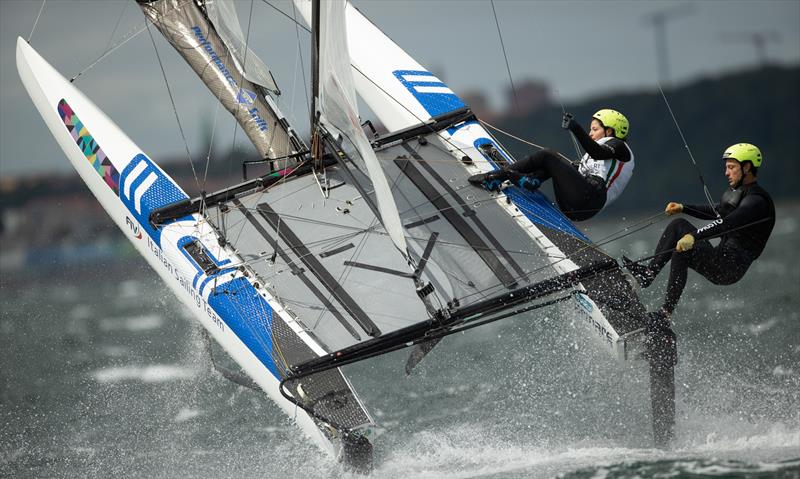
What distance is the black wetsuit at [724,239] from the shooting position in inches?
201

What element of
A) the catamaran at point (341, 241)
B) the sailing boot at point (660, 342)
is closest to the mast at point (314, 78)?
the catamaran at point (341, 241)

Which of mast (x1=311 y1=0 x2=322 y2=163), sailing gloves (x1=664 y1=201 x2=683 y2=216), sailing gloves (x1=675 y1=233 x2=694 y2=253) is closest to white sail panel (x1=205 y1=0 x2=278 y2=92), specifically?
mast (x1=311 y1=0 x2=322 y2=163)

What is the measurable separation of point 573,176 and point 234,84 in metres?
2.51

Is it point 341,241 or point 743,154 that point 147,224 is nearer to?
point 341,241

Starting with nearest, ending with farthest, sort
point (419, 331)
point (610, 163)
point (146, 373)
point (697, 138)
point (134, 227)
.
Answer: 1. point (419, 331)
2. point (610, 163)
3. point (134, 227)
4. point (146, 373)
5. point (697, 138)

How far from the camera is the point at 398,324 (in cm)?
518

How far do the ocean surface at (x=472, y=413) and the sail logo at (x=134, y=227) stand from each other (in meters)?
1.06

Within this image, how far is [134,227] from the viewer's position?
20.5 feet

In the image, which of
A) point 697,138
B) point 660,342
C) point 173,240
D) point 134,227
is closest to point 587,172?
point 660,342

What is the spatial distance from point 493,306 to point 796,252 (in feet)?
48.0

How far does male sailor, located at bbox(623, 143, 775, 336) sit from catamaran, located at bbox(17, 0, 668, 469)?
20 centimetres

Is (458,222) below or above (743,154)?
below

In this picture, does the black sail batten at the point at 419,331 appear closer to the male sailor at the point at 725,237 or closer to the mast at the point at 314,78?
the male sailor at the point at 725,237

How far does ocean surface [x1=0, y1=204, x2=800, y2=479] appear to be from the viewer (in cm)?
496
